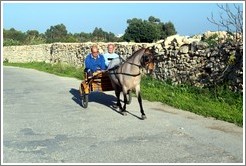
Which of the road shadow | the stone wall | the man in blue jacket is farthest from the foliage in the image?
the man in blue jacket

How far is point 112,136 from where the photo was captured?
7.76 metres

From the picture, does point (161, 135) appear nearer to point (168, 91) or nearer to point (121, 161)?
point (121, 161)

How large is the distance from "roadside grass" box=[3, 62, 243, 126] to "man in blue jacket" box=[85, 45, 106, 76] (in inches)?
72.7

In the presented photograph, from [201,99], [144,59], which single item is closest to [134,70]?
[144,59]

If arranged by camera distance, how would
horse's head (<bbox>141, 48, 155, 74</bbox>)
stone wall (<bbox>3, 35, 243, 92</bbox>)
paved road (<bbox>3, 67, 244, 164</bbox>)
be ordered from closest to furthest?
1. paved road (<bbox>3, 67, 244, 164</bbox>)
2. horse's head (<bbox>141, 48, 155, 74</bbox>)
3. stone wall (<bbox>3, 35, 243, 92</bbox>)

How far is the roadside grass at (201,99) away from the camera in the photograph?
9.33m

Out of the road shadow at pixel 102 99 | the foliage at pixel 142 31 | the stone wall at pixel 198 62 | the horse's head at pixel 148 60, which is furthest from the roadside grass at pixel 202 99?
the foliage at pixel 142 31

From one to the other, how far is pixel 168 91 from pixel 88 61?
2.92m

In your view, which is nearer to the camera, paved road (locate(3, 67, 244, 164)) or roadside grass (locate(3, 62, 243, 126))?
paved road (locate(3, 67, 244, 164))

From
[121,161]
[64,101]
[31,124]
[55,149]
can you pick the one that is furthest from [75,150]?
[64,101]

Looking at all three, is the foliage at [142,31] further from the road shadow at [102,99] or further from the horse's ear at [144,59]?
the horse's ear at [144,59]

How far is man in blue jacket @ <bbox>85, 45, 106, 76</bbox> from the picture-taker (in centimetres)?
1124

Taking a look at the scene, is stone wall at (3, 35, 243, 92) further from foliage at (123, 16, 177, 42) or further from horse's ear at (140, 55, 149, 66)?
foliage at (123, 16, 177, 42)

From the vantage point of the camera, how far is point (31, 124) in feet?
29.9
